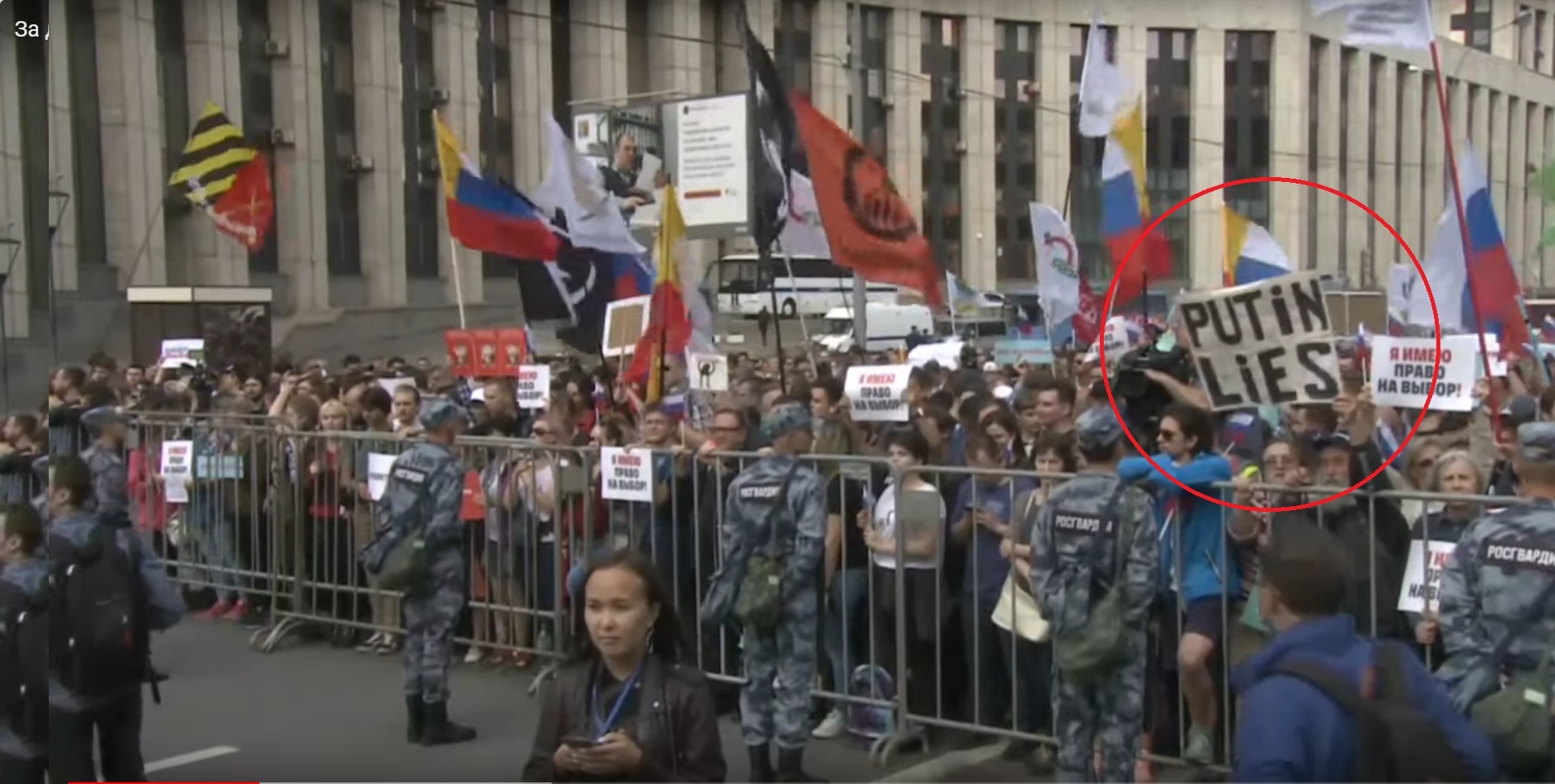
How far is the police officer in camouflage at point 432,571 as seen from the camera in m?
7.47

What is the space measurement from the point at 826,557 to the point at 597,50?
1346 inches

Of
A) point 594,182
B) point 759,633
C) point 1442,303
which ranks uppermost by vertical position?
point 594,182

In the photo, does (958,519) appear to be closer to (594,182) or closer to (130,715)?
(130,715)

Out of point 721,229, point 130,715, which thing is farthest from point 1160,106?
point 130,715

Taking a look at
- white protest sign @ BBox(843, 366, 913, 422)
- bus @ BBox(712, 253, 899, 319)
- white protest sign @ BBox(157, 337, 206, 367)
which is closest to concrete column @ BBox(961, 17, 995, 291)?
bus @ BBox(712, 253, 899, 319)

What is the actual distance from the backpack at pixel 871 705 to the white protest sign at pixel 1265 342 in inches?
91.7

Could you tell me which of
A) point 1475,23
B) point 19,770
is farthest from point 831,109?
point 19,770

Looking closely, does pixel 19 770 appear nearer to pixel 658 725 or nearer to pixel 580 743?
pixel 580 743

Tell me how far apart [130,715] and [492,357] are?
9.00 meters

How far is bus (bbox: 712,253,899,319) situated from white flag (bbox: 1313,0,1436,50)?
91.8 feet

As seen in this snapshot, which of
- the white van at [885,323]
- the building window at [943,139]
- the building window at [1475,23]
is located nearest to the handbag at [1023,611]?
the building window at [1475,23]

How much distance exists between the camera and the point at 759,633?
673cm

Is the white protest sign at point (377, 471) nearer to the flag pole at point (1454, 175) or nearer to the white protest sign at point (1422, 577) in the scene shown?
the white protest sign at point (1422, 577)

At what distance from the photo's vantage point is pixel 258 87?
1318 inches
